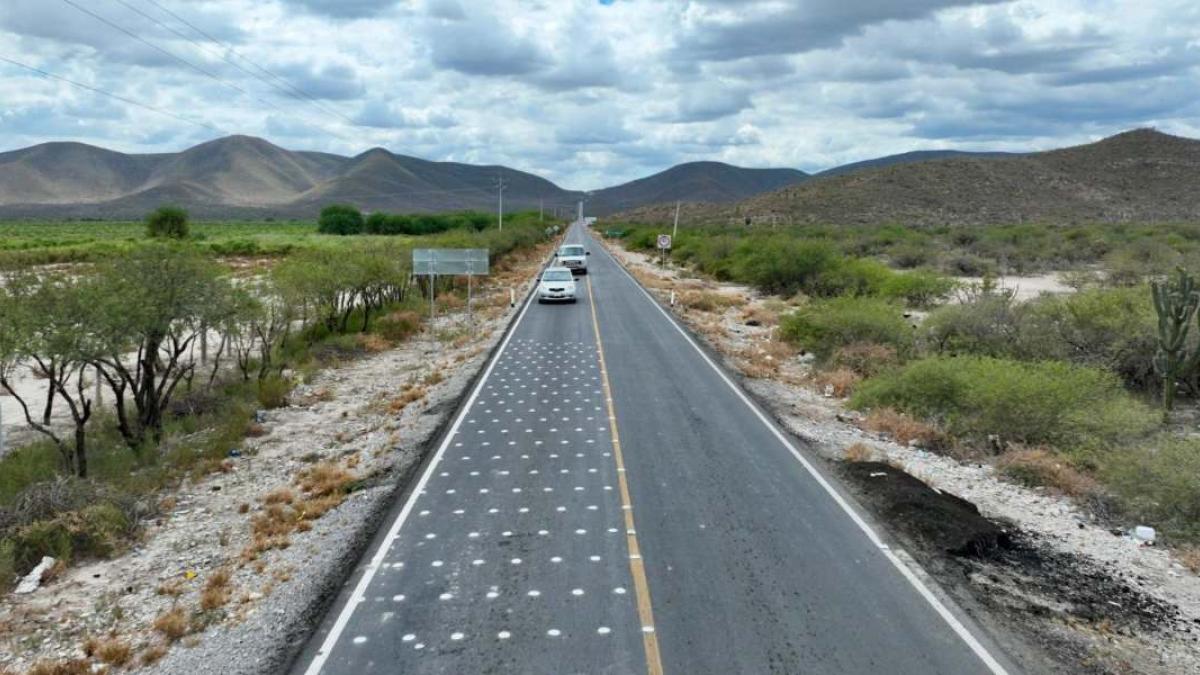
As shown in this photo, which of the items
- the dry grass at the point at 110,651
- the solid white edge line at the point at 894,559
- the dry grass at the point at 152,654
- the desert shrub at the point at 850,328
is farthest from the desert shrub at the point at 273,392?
the desert shrub at the point at 850,328

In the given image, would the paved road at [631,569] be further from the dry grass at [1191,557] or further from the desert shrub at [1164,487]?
the desert shrub at [1164,487]

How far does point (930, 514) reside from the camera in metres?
11.3

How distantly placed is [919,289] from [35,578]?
31260 mm

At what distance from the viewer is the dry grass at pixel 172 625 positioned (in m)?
8.20

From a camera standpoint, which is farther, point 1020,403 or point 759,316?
point 759,316


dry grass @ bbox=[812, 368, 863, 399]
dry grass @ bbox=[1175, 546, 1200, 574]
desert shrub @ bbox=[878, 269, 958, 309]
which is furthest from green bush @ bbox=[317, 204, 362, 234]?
dry grass @ bbox=[1175, 546, 1200, 574]

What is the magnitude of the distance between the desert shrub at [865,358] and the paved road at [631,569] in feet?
22.5

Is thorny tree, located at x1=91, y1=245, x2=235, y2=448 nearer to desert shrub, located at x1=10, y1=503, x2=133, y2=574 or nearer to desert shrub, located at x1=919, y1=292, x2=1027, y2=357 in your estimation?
desert shrub, located at x1=10, y1=503, x2=133, y2=574

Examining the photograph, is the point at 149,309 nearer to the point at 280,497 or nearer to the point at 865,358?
the point at 280,497

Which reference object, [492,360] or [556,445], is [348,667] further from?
[492,360]

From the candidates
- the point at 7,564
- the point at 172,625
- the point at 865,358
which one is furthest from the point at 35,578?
the point at 865,358

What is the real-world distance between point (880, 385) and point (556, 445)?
785cm

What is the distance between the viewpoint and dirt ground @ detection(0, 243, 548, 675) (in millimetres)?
8047

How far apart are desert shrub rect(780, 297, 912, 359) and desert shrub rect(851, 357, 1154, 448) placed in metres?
5.61
